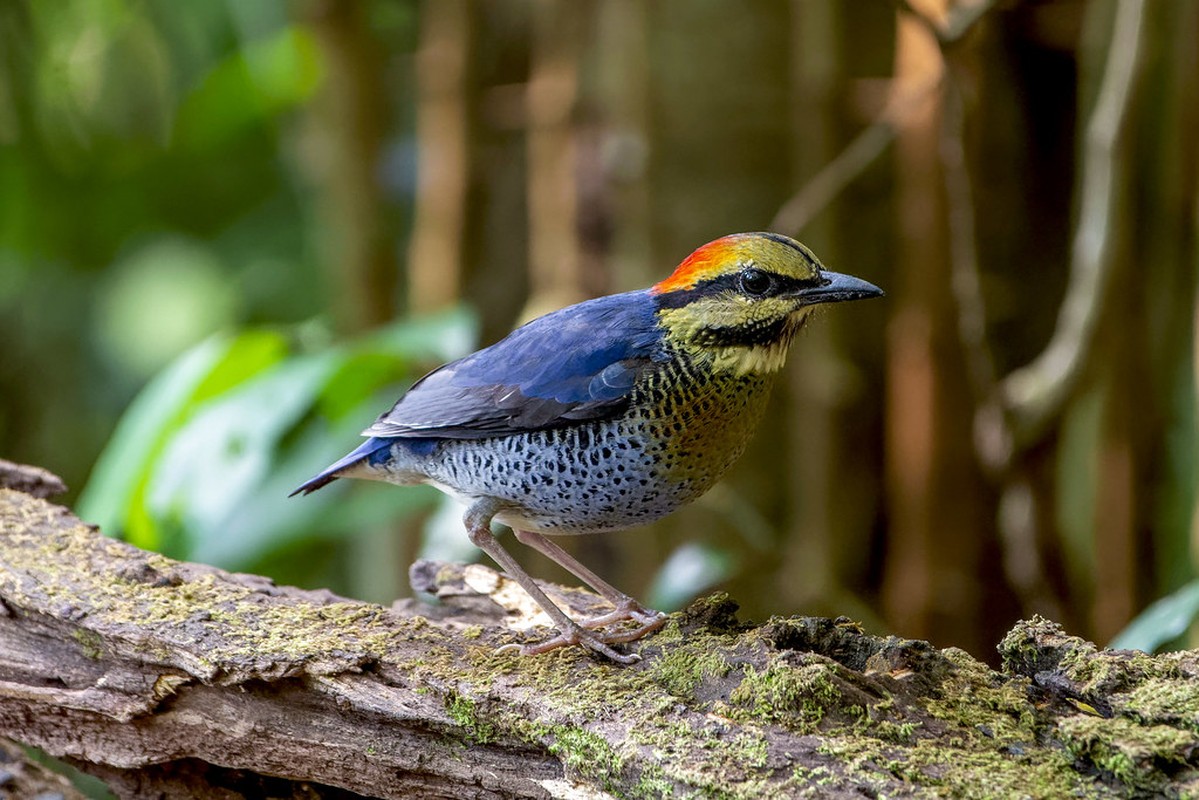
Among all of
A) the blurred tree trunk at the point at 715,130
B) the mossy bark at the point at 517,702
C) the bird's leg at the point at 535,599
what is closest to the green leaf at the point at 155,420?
the mossy bark at the point at 517,702

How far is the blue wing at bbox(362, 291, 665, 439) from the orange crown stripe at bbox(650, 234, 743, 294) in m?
0.11

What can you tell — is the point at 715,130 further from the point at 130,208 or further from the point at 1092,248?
the point at 130,208

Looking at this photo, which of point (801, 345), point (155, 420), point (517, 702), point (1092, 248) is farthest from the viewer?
point (801, 345)

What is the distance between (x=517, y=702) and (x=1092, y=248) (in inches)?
115

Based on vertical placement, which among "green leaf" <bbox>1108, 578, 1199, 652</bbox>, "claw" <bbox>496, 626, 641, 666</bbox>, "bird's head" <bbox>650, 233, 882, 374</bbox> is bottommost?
"green leaf" <bbox>1108, 578, 1199, 652</bbox>

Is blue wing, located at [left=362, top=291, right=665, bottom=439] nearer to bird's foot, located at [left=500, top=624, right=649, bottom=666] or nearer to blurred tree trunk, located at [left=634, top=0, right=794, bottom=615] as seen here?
bird's foot, located at [left=500, top=624, right=649, bottom=666]

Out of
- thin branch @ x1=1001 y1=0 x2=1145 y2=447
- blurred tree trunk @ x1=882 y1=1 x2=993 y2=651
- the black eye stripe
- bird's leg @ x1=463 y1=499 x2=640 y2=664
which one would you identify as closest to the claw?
bird's leg @ x1=463 y1=499 x2=640 y2=664

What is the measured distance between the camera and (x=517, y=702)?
2562mm

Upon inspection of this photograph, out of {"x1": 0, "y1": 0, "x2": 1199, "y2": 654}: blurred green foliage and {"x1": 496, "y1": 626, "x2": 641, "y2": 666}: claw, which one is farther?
{"x1": 0, "y1": 0, "x2": 1199, "y2": 654}: blurred green foliage

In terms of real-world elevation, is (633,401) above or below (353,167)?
below

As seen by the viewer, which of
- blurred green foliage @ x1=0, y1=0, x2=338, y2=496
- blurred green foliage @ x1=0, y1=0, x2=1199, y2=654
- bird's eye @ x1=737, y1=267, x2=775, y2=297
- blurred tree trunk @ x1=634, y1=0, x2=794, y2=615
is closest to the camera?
bird's eye @ x1=737, y1=267, x2=775, y2=297

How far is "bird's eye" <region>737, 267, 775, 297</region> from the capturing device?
9.57 ft

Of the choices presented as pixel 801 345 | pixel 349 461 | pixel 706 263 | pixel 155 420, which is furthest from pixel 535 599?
pixel 801 345

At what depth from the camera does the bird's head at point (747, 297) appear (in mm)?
2908
